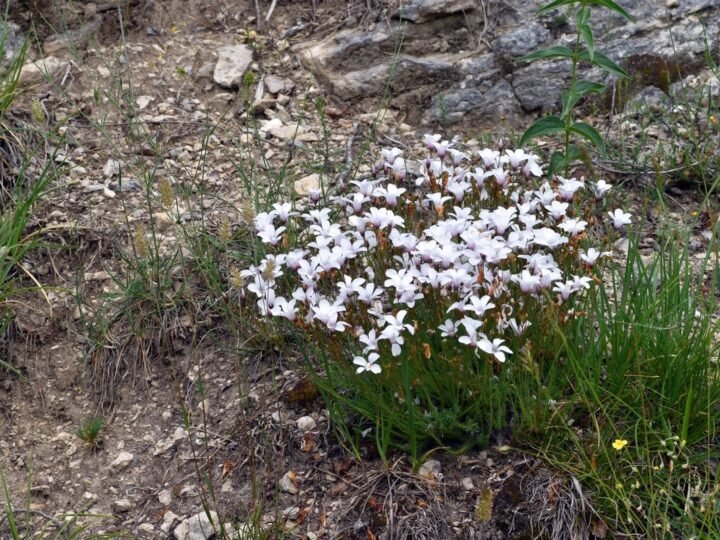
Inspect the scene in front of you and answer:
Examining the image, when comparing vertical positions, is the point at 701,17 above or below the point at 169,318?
above

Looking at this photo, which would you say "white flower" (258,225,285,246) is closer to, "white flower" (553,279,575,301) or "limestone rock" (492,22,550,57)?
"white flower" (553,279,575,301)

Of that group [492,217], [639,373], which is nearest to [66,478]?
[492,217]

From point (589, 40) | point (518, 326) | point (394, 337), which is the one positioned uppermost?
point (589, 40)

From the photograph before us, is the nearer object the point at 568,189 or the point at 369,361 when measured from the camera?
the point at 369,361

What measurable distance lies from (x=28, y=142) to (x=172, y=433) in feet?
6.78

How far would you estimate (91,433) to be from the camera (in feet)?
12.4

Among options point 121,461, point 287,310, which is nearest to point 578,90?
point 287,310

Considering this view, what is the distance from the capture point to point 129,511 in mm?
3484

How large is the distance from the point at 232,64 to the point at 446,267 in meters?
3.16

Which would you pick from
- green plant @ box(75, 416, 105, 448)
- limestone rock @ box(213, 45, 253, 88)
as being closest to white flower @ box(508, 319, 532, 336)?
green plant @ box(75, 416, 105, 448)

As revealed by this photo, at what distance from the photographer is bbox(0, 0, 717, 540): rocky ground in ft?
10.5

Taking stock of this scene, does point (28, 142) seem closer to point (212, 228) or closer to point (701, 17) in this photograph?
point (212, 228)

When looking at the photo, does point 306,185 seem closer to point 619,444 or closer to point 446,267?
point 446,267

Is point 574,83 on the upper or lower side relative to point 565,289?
upper
